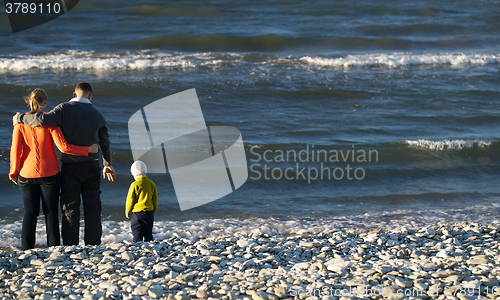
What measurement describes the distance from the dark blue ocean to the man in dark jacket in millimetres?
1973

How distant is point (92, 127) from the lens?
493 centimetres

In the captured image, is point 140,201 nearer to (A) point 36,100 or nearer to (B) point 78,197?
(B) point 78,197

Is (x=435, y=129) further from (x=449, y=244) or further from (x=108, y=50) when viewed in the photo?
(x=108, y=50)

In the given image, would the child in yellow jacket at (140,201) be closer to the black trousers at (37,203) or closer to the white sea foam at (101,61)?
the black trousers at (37,203)

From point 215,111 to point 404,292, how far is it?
347 inches

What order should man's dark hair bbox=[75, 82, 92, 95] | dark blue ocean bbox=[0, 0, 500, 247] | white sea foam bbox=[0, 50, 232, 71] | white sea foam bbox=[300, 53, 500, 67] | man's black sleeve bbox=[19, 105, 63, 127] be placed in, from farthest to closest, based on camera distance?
Answer: white sea foam bbox=[300, 53, 500, 67] → white sea foam bbox=[0, 50, 232, 71] → dark blue ocean bbox=[0, 0, 500, 247] → man's dark hair bbox=[75, 82, 92, 95] → man's black sleeve bbox=[19, 105, 63, 127]

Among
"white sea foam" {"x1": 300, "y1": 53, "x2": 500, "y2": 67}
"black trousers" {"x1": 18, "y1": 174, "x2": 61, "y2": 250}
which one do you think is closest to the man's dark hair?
"black trousers" {"x1": 18, "y1": 174, "x2": 61, "y2": 250}

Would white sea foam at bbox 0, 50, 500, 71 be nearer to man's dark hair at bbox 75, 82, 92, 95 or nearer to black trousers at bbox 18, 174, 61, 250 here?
man's dark hair at bbox 75, 82, 92, 95

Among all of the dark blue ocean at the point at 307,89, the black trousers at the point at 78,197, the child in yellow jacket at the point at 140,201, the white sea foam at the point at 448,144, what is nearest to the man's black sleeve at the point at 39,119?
the black trousers at the point at 78,197

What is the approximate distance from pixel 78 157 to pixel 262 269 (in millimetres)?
2090

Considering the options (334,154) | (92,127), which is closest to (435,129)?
(334,154)

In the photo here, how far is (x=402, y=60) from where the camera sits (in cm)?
1833

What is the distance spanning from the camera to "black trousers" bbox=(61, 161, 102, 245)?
496 cm

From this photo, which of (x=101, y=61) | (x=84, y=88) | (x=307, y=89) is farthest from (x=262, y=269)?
(x=101, y=61)
